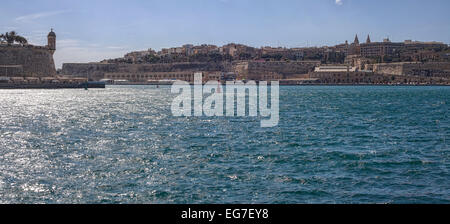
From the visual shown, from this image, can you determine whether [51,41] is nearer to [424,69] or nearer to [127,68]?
[127,68]

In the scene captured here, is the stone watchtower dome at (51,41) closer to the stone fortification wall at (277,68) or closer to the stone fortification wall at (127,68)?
the stone fortification wall at (127,68)

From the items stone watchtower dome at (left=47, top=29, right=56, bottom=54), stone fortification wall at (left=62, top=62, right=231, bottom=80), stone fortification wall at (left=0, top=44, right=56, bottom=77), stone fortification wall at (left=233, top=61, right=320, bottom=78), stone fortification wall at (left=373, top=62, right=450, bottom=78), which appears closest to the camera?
stone fortification wall at (left=0, top=44, right=56, bottom=77)

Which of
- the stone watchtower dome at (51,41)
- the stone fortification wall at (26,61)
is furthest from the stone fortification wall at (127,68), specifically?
the stone fortification wall at (26,61)

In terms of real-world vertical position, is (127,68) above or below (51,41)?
below

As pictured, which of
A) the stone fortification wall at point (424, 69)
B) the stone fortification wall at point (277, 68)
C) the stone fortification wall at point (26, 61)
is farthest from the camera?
the stone fortification wall at point (277, 68)

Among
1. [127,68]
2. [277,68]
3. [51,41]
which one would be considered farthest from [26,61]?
[277,68]

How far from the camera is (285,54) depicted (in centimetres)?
17425

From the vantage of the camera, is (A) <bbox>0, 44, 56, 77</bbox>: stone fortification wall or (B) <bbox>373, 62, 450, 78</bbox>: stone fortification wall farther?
(B) <bbox>373, 62, 450, 78</bbox>: stone fortification wall

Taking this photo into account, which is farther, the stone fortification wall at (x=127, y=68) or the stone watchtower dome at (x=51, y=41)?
the stone fortification wall at (x=127, y=68)

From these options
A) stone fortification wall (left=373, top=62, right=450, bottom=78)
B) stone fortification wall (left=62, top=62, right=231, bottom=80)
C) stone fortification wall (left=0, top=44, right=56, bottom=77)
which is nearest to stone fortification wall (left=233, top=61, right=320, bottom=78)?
stone fortification wall (left=62, top=62, right=231, bottom=80)

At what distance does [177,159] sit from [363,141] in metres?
7.08

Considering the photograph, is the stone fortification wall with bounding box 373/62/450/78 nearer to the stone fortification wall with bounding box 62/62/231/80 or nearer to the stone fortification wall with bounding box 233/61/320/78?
the stone fortification wall with bounding box 233/61/320/78

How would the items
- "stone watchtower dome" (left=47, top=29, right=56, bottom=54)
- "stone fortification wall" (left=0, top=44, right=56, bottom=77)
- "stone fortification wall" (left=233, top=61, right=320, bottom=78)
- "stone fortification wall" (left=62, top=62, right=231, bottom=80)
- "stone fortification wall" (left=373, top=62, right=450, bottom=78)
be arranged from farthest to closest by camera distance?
"stone fortification wall" (left=62, top=62, right=231, bottom=80) < "stone fortification wall" (left=233, top=61, right=320, bottom=78) < "stone fortification wall" (left=373, top=62, right=450, bottom=78) < "stone watchtower dome" (left=47, top=29, right=56, bottom=54) < "stone fortification wall" (left=0, top=44, right=56, bottom=77)

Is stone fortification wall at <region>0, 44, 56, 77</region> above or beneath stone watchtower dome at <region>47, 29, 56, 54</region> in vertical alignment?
beneath
